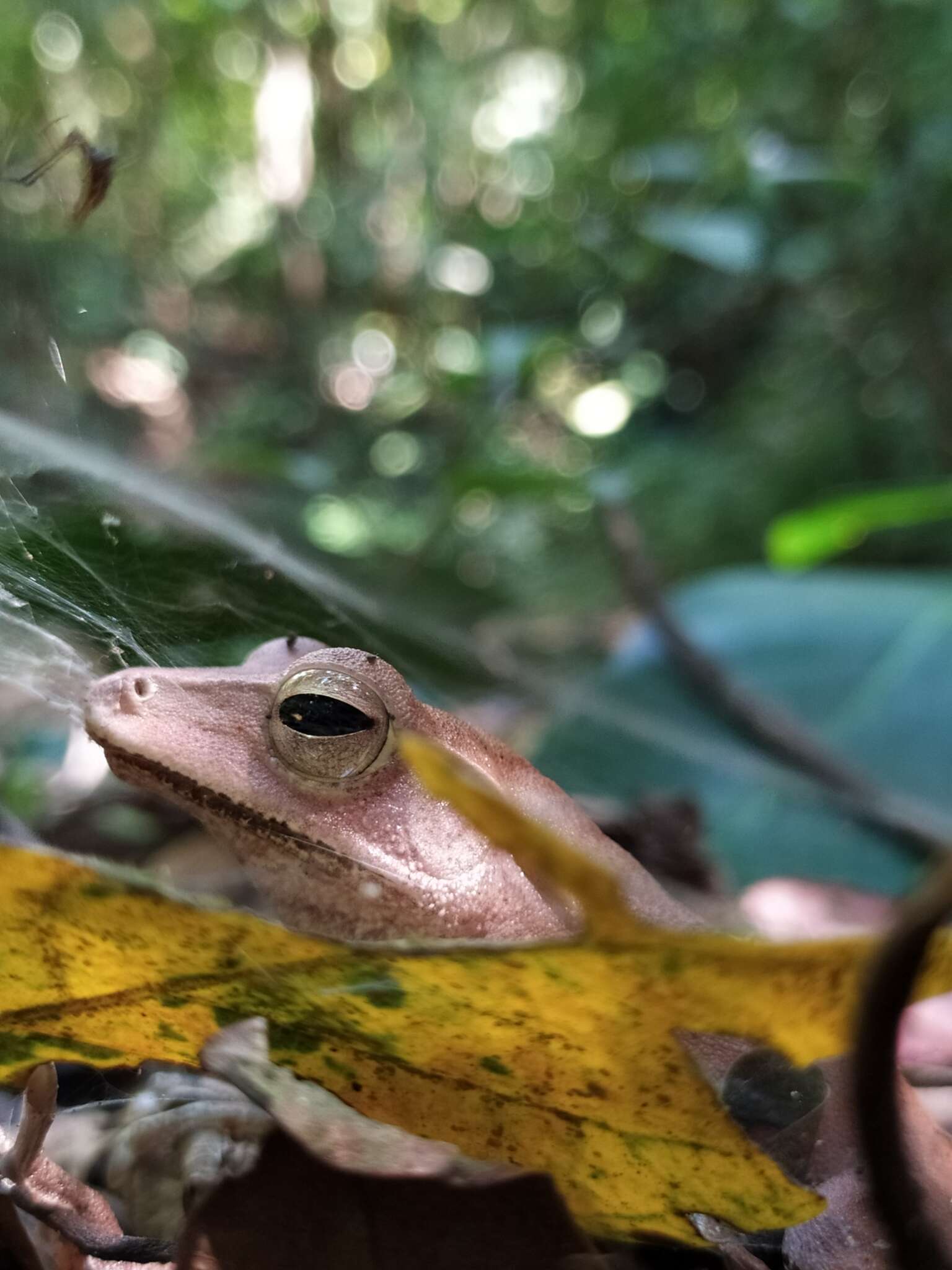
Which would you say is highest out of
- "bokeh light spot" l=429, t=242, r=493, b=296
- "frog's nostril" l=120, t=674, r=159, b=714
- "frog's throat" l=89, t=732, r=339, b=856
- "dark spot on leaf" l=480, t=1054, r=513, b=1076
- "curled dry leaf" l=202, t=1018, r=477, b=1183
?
"bokeh light spot" l=429, t=242, r=493, b=296

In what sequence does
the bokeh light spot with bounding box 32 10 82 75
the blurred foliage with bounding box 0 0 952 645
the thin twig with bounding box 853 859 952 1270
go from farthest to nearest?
the blurred foliage with bounding box 0 0 952 645, the bokeh light spot with bounding box 32 10 82 75, the thin twig with bounding box 853 859 952 1270

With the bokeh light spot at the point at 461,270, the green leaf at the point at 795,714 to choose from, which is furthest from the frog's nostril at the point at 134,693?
the bokeh light spot at the point at 461,270

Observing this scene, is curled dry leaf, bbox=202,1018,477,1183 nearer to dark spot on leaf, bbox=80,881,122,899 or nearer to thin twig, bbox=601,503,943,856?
dark spot on leaf, bbox=80,881,122,899

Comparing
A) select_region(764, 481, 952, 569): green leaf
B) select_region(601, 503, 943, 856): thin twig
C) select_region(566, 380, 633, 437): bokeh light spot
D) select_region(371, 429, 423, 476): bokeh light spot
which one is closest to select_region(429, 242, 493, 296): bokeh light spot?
select_region(371, 429, 423, 476): bokeh light spot

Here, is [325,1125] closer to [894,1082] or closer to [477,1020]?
[477,1020]

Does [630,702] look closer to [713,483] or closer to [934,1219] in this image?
[713,483]

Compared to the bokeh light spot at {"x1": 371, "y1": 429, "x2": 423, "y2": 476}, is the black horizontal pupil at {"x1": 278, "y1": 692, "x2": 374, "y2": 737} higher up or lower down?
lower down

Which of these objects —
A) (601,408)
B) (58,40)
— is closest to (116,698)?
(58,40)

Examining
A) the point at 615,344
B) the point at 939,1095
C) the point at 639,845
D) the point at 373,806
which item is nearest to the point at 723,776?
the point at 639,845
